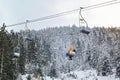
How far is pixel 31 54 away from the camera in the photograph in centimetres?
9394

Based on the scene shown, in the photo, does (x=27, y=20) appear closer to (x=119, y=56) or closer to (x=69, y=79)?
(x=119, y=56)

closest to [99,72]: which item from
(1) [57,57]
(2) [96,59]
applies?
(2) [96,59]

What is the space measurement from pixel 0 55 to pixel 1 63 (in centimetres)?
128

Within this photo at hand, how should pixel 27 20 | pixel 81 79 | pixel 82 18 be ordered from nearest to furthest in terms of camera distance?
pixel 82 18, pixel 27 20, pixel 81 79

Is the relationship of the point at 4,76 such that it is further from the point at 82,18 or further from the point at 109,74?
the point at 109,74

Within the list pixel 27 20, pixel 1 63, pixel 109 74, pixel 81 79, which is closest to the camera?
pixel 27 20

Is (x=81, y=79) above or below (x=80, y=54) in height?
below

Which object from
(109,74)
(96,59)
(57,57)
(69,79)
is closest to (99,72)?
(109,74)

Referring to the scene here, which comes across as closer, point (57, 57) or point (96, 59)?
point (96, 59)

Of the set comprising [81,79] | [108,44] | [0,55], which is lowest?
[81,79]

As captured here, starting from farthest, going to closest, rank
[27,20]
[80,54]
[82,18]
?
[80,54], [27,20], [82,18]

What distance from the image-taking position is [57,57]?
611ft

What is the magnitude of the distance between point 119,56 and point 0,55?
37.7 metres

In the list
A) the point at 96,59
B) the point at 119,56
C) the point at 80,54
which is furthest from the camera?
the point at 80,54
